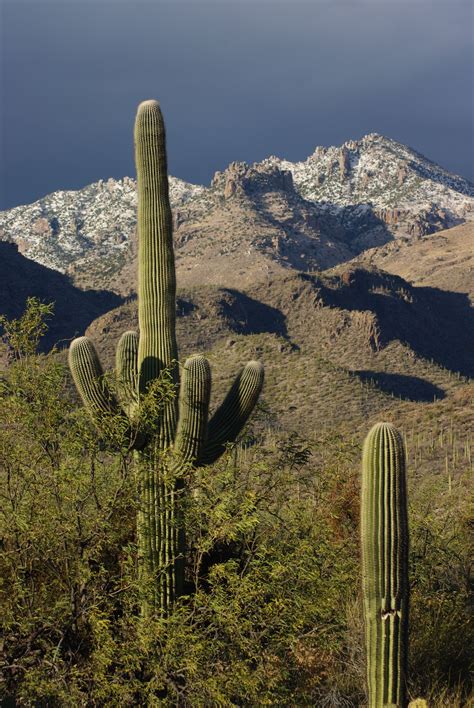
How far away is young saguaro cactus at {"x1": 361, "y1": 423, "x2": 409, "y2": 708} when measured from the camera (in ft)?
25.3

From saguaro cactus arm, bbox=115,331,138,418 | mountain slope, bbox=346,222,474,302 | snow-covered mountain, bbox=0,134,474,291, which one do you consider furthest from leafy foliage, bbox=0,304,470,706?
snow-covered mountain, bbox=0,134,474,291

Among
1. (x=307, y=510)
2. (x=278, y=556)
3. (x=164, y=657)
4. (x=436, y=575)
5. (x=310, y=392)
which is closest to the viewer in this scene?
(x=164, y=657)

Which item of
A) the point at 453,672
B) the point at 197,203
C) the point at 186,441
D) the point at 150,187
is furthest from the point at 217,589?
the point at 197,203

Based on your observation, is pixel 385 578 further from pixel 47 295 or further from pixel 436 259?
pixel 436 259

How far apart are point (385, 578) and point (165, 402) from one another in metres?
3.74

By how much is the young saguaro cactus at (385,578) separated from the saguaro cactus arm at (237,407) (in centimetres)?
331

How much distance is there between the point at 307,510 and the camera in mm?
13305

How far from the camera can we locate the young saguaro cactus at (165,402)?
32.2 ft

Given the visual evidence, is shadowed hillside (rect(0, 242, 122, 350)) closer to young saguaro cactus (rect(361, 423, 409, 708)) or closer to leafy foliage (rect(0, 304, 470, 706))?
leafy foliage (rect(0, 304, 470, 706))

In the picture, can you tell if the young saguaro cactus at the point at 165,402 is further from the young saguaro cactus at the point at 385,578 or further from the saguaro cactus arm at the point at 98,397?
the young saguaro cactus at the point at 385,578

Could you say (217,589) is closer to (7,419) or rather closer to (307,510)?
(7,419)

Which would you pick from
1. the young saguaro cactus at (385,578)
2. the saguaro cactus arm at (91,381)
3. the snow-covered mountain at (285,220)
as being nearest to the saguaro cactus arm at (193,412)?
the saguaro cactus arm at (91,381)

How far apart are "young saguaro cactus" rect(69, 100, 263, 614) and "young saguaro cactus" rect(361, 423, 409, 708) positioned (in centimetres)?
248

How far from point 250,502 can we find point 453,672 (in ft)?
14.4
